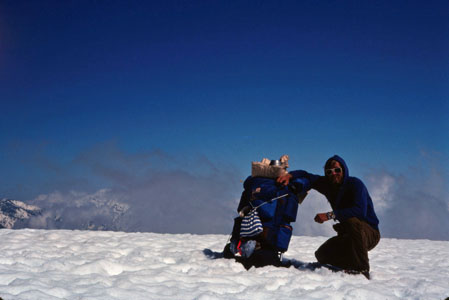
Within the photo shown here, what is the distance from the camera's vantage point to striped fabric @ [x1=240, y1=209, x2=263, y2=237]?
4.84m

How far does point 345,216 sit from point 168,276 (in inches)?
95.1

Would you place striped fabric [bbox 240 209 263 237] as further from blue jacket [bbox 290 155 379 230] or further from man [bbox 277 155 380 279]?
blue jacket [bbox 290 155 379 230]

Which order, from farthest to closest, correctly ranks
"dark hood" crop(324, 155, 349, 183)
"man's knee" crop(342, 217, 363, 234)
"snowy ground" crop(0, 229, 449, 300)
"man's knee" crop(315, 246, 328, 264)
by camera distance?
"man's knee" crop(315, 246, 328, 264) → "dark hood" crop(324, 155, 349, 183) → "man's knee" crop(342, 217, 363, 234) → "snowy ground" crop(0, 229, 449, 300)

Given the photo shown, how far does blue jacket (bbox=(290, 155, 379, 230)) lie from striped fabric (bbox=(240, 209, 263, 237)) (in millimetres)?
785

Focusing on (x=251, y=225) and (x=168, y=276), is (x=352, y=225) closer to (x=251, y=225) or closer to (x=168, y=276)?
(x=251, y=225)

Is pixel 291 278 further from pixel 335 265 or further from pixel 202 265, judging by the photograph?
pixel 202 265

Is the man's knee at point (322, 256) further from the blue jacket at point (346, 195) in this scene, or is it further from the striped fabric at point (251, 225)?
the striped fabric at point (251, 225)

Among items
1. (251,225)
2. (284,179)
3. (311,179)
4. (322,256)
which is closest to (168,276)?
(251,225)

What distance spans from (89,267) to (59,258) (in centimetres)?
84

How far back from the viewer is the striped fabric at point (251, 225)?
484cm

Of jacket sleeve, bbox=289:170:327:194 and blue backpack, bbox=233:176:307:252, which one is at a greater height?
jacket sleeve, bbox=289:170:327:194

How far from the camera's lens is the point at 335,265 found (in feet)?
16.0

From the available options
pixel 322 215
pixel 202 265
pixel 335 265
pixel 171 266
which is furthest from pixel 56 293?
pixel 335 265

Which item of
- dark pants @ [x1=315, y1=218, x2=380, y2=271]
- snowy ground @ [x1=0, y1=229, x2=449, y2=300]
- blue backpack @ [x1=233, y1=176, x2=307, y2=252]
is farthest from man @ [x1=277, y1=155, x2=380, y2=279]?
snowy ground @ [x1=0, y1=229, x2=449, y2=300]
